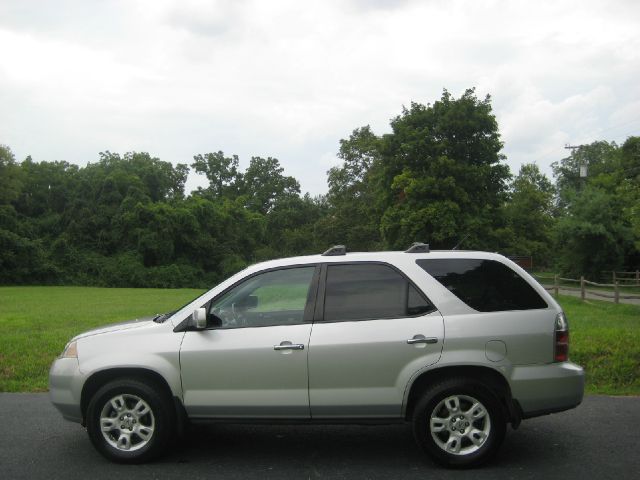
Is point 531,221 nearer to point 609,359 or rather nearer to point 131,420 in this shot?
point 609,359

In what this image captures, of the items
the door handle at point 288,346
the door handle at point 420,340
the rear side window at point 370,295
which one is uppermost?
the rear side window at point 370,295

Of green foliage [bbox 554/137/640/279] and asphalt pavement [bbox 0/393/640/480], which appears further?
green foliage [bbox 554/137/640/279]

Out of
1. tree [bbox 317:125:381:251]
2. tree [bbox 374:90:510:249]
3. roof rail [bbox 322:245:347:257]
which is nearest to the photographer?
roof rail [bbox 322:245:347:257]

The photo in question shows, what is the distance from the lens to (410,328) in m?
5.39

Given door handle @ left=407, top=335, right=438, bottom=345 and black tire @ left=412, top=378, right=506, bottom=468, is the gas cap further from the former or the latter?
door handle @ left=407, top=335, right=438, bottom=345

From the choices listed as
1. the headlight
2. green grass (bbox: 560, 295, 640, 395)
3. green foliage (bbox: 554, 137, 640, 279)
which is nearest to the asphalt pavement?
the headlight

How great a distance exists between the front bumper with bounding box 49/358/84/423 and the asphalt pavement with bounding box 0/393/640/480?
1.36ft

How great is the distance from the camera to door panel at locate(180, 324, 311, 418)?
17.7 ft

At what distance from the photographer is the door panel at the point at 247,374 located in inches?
213

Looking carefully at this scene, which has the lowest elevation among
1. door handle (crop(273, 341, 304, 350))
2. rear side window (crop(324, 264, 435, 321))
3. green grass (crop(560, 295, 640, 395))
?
green grass (crop(560, 295, 640, 395))

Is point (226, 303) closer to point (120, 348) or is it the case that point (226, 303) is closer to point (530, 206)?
point (120, 348)

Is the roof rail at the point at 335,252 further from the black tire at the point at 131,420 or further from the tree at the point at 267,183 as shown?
the tree at the point at 267,183

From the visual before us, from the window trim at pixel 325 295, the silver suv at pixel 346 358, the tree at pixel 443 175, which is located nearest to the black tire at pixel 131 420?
the silver suv at pixel 346 358

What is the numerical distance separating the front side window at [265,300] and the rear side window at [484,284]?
1.07 meters
